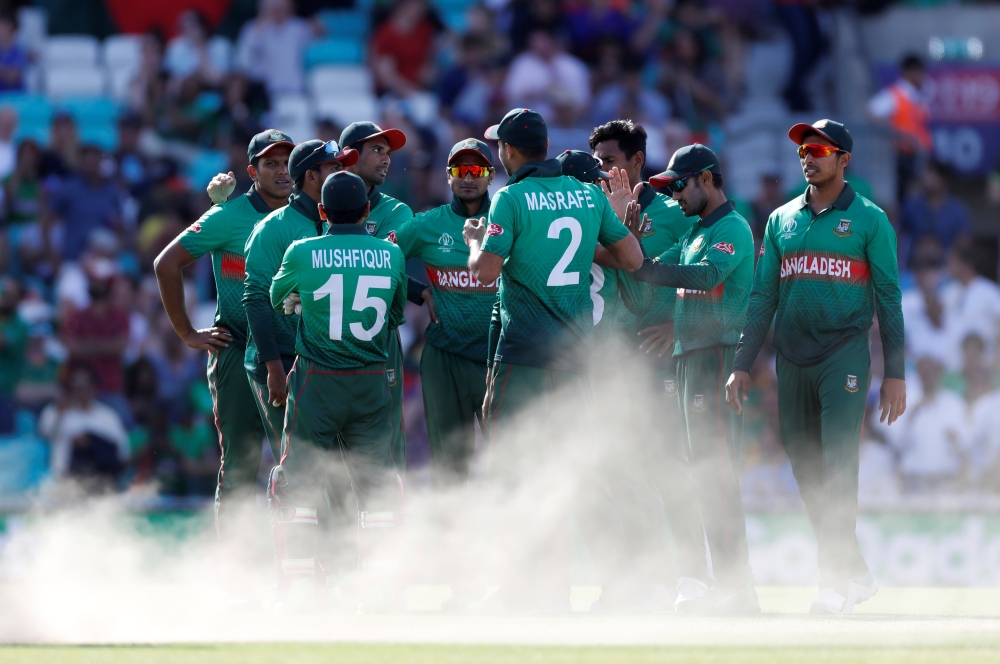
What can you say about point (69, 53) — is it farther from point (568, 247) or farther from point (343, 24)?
point (568, 247)

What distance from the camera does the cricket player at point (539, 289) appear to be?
7254 millimetres

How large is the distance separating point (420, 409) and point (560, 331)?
19.5ft

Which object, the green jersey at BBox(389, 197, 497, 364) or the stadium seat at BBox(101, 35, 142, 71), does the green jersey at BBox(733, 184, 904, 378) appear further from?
the stadium seat at BBox(101, 35, 142, 71)

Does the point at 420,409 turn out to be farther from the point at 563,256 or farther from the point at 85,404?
the point at 563,256

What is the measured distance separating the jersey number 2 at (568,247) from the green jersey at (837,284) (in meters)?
1.26

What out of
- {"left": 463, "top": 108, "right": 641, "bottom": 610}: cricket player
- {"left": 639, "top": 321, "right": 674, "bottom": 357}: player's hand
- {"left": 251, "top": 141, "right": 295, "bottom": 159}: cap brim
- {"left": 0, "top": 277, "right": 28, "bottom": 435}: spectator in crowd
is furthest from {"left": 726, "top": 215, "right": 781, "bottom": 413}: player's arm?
{"left": 0, "top": 277, "right": 28, "bottom": 435}: spectator in crowd

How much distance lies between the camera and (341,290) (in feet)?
→ 23.9

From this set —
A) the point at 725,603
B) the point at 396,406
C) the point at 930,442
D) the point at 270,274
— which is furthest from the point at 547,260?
the point at 930,442

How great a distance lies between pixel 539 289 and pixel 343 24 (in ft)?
41.7

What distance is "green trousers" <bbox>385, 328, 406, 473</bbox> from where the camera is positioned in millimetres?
7969

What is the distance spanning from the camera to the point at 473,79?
17.5m

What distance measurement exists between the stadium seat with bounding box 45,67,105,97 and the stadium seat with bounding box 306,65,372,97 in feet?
8.83

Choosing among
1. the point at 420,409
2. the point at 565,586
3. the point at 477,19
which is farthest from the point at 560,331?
the point at 477,19

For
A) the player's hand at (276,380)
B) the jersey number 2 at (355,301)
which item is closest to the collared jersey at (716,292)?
the jersey number 2 at (355,301)
